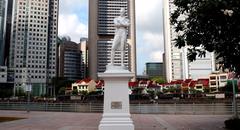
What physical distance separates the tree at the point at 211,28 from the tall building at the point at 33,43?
11314 cm

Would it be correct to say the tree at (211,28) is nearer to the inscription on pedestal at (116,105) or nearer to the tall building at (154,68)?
the inscription on pedestal at (116,105)

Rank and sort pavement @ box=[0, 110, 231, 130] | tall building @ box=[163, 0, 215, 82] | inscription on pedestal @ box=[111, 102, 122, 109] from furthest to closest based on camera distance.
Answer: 1. tall building @ box=[163, 0, 215, 82]
2. pavement @ box=[0, 110, 231, 130]
3. inscription on pedestal @ box=[111, 102, 122, 109]

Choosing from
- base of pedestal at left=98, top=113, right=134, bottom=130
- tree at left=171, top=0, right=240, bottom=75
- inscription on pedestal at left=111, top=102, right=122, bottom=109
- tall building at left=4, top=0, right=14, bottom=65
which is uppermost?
tall building at left=4, top=0, right=14, bottom=65

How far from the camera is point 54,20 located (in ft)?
427

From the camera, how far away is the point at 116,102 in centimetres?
1261

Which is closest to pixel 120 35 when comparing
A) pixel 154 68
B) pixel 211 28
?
pixel 211 28

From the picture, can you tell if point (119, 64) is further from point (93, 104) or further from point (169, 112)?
point (93, 104)

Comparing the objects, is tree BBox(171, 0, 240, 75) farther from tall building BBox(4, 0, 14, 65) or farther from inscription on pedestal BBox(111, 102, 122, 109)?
tall building BBox(4, 0, 14, 65)

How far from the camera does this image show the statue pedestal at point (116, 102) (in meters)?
12.4

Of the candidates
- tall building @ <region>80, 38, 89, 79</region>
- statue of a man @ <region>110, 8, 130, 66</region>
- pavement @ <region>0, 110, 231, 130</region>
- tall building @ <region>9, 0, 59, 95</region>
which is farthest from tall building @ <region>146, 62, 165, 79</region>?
statue of a man @ <region>110, 8, 130, 66</region>

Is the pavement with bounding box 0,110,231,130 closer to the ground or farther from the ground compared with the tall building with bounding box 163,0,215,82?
closer to the ground

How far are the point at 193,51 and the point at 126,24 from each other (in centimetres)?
392

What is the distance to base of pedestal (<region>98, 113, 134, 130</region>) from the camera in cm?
1231

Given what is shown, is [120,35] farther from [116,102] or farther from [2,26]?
[2,26]
